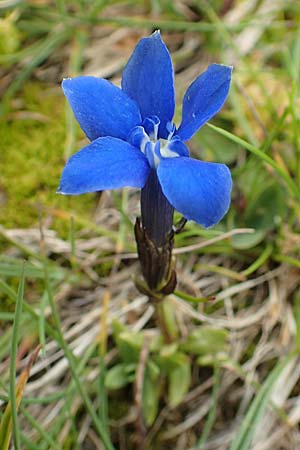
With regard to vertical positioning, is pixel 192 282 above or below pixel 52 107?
below

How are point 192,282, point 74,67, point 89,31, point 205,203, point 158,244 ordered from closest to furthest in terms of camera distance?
1. point 205,203
2. point 158,244
3. point 192,282
4. point 74,67
5. point 89,31

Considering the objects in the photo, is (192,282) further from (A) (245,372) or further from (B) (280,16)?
(B) (280,16)

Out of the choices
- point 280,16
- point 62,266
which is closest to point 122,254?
point 62,266

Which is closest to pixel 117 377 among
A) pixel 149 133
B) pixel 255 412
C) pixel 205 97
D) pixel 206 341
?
pixel 206 341

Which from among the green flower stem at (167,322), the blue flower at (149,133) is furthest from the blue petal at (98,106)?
the green flower stem at (167,322)

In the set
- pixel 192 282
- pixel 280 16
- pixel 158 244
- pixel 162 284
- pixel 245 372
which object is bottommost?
pixel 245 372

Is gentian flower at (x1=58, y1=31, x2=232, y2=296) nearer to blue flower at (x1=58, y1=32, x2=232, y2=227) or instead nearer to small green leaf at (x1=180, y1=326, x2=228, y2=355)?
blue flower at (x1=58, y1=32, x2=232, y2=227)

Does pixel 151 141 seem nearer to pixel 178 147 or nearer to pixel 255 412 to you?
pixel 178 147

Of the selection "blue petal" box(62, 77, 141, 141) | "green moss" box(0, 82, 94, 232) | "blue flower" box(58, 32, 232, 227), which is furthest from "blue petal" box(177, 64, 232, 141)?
"green moss" box(0, 82, 94, 232)
